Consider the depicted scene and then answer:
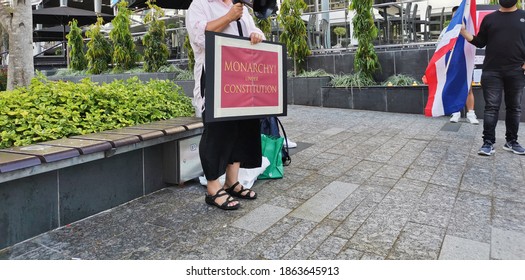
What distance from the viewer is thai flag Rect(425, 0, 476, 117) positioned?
5.46 m

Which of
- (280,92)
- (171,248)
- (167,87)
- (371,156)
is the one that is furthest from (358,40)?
(171,248)

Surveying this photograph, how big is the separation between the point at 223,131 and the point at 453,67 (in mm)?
3852

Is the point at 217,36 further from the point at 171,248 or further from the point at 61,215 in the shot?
the point at 61,215

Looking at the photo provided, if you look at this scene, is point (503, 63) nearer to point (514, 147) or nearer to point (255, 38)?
point (514, 147)

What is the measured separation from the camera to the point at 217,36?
2906mm

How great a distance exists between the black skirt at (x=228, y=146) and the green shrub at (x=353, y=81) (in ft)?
21.3

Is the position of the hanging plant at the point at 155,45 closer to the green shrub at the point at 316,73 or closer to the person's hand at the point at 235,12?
the green shrub at the point at 316,73

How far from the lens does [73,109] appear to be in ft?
11.8

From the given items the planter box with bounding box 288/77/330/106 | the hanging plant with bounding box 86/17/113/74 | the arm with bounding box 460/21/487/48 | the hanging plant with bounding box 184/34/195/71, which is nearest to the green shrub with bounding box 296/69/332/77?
the planter box with bounding box 288/77/330/106

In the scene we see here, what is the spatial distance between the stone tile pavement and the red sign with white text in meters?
0.86

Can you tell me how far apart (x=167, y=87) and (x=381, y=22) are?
7.06m

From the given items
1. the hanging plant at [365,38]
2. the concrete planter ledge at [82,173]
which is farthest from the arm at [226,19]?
the hanging plant at [365,38]

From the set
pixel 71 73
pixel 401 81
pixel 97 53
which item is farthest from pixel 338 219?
pixel 71 73

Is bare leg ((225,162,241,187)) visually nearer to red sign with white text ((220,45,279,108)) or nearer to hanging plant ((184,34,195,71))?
red sign with white text ((220,45,279,108))
